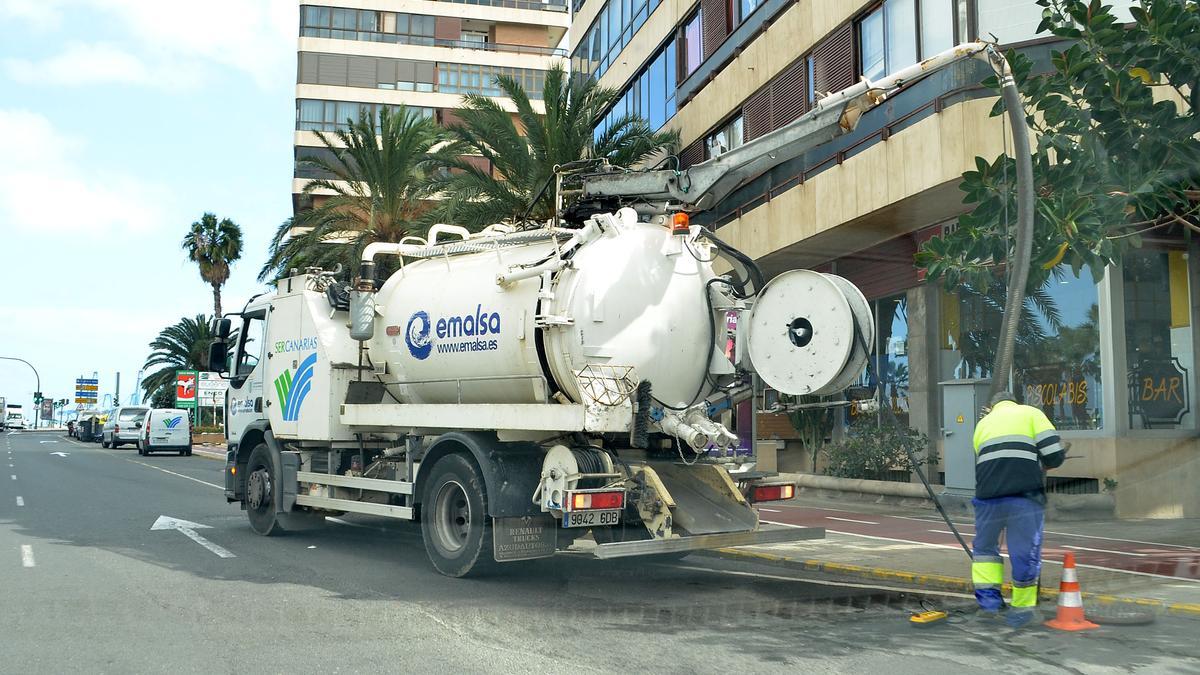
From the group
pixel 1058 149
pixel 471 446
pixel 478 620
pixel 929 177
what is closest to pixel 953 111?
pixel 929 177

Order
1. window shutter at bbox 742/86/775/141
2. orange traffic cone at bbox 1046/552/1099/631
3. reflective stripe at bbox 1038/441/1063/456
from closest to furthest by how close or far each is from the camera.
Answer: orange traffic cone at bbox 1046/552/1099/631, reflective stripe at bbox 1038/441/1063/456, window shutter at bbox 742/86/775/141

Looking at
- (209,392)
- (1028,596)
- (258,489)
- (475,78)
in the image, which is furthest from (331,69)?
(1028,596)

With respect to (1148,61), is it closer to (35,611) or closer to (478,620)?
→ (478,620)

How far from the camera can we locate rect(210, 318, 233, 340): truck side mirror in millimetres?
13117

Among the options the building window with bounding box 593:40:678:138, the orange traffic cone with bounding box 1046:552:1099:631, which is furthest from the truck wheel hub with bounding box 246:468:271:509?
the building window with bounding box 593:40:678:138

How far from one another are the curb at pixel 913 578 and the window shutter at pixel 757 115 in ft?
37.9

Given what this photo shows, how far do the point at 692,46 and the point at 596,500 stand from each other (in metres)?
18.5

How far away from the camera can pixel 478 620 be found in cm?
694

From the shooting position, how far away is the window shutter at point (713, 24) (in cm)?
2222

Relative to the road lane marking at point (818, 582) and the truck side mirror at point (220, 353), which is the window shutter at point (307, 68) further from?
the road lane marking at point (818, 582)

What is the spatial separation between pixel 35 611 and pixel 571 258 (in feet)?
15.4

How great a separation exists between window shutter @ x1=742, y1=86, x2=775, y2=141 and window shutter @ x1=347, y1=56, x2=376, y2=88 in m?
34.7

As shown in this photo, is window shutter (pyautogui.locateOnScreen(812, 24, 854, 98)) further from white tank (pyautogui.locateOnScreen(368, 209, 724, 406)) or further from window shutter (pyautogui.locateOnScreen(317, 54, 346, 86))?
window shutter (pyautogui.locateOnScreen(317, 54, 346, 86))

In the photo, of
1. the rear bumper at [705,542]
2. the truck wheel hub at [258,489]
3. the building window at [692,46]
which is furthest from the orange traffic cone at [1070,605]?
the building window at [692,46]
